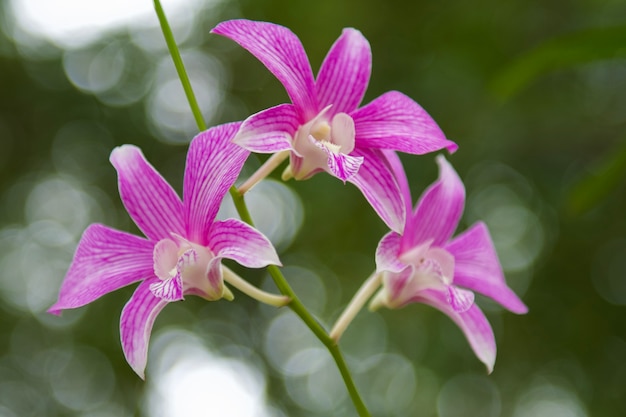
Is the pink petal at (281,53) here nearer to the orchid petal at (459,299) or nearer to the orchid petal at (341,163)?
the orchid petal at (341,163)

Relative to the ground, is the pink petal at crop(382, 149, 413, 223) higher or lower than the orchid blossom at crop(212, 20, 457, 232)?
lower

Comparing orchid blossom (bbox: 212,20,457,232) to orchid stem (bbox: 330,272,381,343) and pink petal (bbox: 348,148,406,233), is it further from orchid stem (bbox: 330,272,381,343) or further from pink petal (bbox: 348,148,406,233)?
orchid stem (bbox: 330,272,381,343)

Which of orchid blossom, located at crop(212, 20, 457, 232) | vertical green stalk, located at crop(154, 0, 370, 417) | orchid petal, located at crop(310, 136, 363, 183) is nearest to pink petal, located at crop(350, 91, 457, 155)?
orchid blossom, located at crop(212, 20, 457, 232)

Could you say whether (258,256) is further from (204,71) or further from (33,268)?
(33,268)

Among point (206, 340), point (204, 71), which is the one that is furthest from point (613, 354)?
point (204, 71)

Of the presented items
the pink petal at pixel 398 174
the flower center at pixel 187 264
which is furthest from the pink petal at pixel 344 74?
the flower center at pixel 187 264

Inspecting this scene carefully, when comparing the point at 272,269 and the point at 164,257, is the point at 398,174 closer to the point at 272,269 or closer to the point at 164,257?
the point at 272,269
